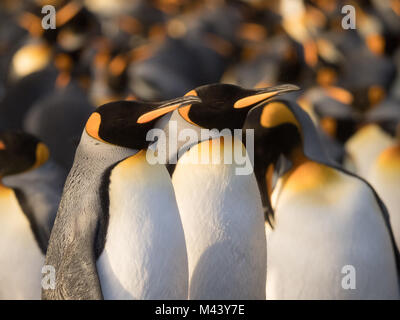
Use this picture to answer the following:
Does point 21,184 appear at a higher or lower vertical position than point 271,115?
lower

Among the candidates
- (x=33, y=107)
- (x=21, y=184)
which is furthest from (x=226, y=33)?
(x=21, y=184)

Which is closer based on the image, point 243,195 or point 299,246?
point 243,195

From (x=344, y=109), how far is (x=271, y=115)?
7.43 ft

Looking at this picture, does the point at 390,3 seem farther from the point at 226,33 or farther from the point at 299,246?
the point at 299,246

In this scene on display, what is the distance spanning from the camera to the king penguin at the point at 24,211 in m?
2.71

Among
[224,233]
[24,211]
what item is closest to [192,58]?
[24,211]

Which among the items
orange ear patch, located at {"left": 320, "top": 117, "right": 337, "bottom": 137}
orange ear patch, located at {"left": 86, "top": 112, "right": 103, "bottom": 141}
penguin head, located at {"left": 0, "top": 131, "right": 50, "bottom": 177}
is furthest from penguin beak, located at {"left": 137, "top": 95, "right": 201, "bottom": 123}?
orange ear patch, located at {"left": 320, "top": 117, "right": 337, "bottom": 137}

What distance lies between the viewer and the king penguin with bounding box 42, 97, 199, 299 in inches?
78.0

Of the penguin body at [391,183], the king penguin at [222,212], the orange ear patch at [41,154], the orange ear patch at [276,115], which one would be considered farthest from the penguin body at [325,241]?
the orange ear patch at [41,154]

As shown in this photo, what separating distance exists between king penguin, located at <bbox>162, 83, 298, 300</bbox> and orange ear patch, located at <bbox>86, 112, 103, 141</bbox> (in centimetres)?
31

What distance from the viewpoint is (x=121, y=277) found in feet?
6.50

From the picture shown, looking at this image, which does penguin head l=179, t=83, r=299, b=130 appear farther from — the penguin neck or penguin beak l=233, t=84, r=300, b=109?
the penguin neck

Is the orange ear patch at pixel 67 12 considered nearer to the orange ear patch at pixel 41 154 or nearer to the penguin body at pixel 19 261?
the orange ear patch at pixel 41 154
